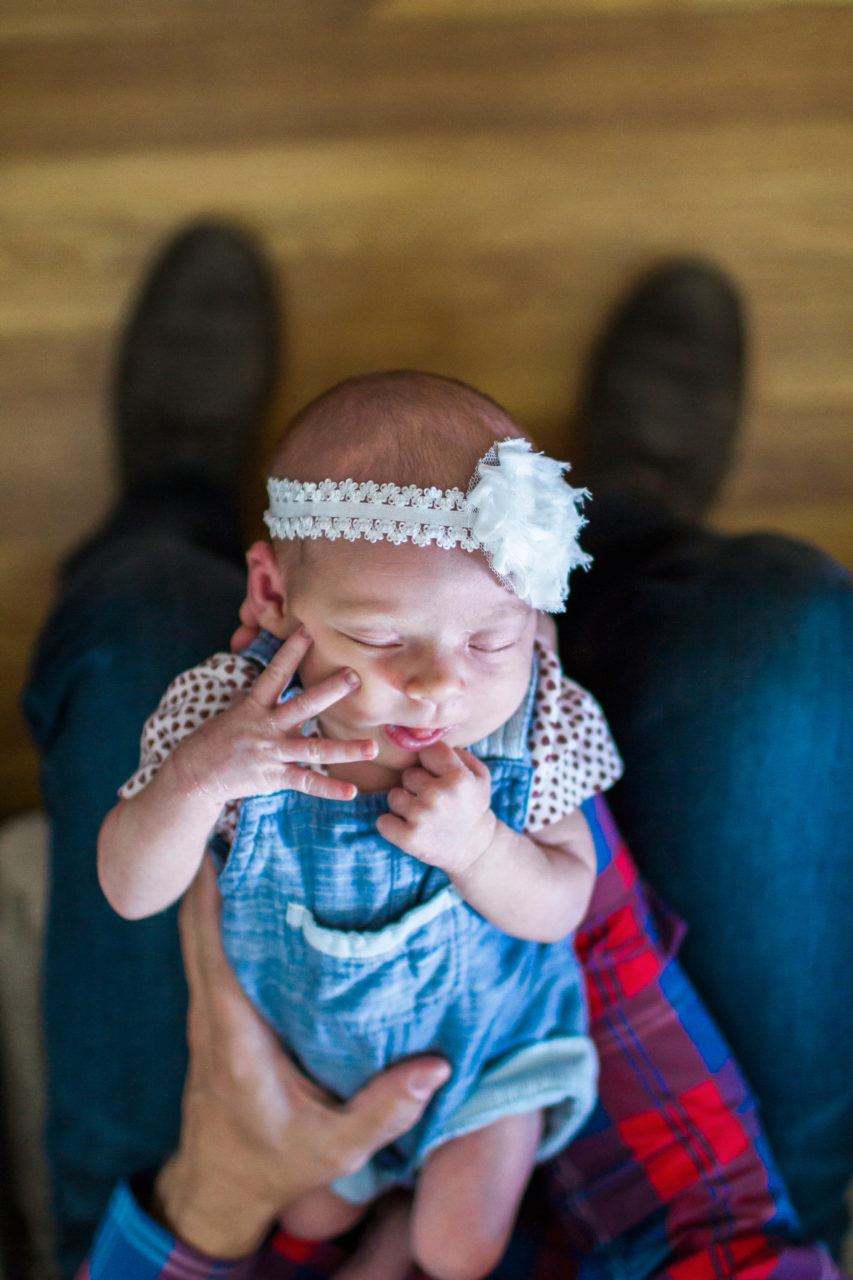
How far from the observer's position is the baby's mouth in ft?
2.59

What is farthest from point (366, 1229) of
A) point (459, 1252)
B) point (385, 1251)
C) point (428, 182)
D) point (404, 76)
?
point (404, 76)

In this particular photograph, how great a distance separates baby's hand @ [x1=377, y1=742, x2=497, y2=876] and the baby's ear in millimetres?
176

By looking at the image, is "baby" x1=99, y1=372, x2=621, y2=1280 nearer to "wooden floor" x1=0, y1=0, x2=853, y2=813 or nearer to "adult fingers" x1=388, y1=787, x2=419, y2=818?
"adult fingers" x1=388, y1=787, x2=419, y2=818

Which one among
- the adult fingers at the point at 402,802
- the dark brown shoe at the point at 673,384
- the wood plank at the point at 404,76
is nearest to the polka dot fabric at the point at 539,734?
the adult fingers at the point at 402,802

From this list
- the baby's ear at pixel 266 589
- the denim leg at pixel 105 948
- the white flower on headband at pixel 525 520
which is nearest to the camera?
the white flower on headband at pixel 525 520

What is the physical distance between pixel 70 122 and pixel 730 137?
0.99 meters

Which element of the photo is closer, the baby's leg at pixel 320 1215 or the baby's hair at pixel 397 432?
the baby's hair at pixel 397 432

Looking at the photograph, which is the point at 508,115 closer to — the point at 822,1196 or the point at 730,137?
the point at 730,137

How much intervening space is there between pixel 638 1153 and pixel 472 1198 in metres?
0.21

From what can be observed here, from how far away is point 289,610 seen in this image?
0.83 meters

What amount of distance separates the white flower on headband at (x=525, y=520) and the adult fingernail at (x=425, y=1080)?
0.47 metres

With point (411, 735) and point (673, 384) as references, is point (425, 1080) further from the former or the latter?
point (673, 384)

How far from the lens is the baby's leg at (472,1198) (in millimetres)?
925

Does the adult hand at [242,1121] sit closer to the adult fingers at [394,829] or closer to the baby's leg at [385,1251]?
the baby's leg at [385,1251]
